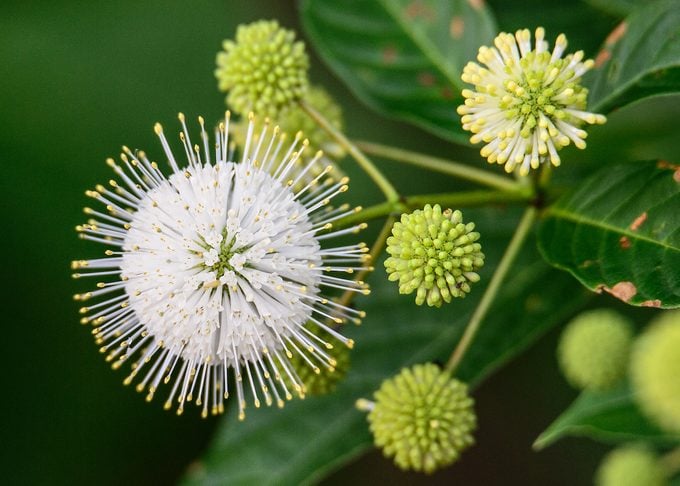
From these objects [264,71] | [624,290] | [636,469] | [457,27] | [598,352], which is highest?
[264,71]

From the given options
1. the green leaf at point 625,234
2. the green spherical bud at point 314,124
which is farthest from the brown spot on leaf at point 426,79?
the green leaf at point 625,234

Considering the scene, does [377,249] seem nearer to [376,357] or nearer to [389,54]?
[376,357]

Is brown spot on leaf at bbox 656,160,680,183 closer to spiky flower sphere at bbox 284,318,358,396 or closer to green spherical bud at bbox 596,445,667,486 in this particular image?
spiky flower sphere at bbox 284,318,358,396

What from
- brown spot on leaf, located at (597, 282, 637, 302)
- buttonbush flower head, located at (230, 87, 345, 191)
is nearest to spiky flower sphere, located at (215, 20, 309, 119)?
buttonbush flower head, located at (230, 87, 345, 191)

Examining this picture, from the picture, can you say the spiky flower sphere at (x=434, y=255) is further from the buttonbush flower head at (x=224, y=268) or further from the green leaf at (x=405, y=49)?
the green leaf at (x=405, y=49)

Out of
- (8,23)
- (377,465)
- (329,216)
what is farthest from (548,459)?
(8,23)

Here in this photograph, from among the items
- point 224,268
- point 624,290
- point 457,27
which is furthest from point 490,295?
point 457,27
